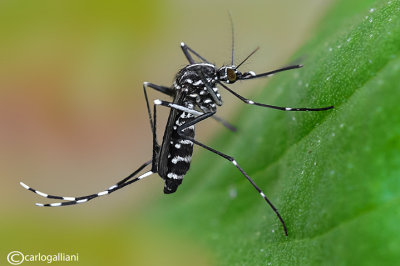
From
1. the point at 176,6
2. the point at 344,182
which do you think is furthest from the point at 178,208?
the point at 176,6

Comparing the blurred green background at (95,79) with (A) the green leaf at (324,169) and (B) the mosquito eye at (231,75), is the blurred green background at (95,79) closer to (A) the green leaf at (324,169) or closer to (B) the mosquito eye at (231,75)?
(A) the green leaf at (324,169)

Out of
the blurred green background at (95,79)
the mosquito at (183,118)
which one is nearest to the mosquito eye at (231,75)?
the mosquito at (183,118)

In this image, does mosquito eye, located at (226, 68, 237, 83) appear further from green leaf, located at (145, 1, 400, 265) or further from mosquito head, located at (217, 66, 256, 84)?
green leaf, located at (145, 1, 400, 265)

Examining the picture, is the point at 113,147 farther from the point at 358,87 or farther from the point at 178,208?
the point at 358,87

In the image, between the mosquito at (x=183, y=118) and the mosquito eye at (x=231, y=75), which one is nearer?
the mosquito at (x=183, y=118)

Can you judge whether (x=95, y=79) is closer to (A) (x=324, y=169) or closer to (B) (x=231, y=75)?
(B) (x=231, y=75)
